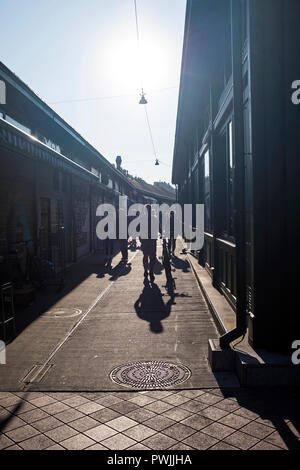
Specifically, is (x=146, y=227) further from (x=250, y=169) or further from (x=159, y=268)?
(x=250, y=169)

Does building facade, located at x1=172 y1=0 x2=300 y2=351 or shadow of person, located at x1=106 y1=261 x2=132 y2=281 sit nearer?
building facade, located at x1=172 y1=0 x2=300 y2=351

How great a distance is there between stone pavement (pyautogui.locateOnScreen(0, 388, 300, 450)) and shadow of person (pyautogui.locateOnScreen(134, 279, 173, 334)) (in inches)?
103

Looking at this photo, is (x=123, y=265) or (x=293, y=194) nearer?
(x=293, y=194)

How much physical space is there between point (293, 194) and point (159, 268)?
34.0 feet

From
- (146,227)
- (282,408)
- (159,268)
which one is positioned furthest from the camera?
(159,268)

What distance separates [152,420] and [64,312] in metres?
4.76

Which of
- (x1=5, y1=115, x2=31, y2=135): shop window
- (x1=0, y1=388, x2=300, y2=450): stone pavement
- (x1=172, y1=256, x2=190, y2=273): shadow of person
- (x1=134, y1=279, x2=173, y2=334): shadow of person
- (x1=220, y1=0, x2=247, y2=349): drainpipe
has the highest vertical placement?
(x1=5, y1=115, x2=31, y2=135): shop window

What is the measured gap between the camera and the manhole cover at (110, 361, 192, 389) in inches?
184

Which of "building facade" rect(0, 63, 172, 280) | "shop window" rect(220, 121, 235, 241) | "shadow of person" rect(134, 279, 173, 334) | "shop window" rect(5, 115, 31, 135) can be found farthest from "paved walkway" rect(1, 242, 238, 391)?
"shop window" rect(5, 115, 31, 135)

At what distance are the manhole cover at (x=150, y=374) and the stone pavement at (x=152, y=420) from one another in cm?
25

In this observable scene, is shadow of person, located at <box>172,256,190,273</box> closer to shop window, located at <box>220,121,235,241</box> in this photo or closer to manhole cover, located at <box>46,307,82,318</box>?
shop window, located at <box>220,121,235,241</box>

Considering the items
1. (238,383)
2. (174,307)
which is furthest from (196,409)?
(174,307)

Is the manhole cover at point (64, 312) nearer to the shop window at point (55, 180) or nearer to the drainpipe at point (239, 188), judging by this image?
the drainpipe at point (239, 188)

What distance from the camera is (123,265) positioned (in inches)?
624
